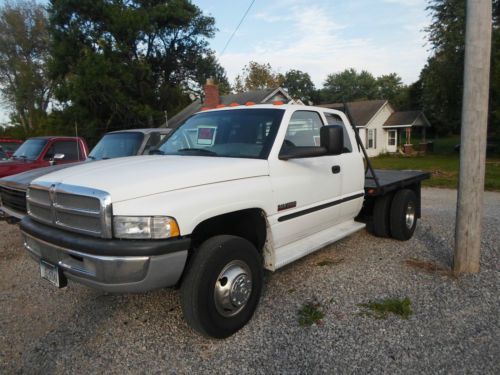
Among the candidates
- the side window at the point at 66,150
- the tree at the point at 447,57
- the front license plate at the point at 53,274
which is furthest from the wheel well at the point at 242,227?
the tree at the point at 447,57

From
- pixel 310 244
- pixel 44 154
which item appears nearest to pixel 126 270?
pixel 310 244

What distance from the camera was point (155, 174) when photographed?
3.05 metres

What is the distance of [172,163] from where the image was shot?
3.46 metres

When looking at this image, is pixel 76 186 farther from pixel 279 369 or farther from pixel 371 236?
pixel 371 236

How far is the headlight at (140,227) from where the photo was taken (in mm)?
2748

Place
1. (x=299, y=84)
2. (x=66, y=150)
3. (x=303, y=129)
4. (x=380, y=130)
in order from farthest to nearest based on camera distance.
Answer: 1. (x=299, y=84)
2. (x=380, y=130)
3. (x=66, y=150)
4. (x=303, y=129)

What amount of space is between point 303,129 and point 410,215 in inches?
107

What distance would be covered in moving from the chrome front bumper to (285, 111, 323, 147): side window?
5.84ft

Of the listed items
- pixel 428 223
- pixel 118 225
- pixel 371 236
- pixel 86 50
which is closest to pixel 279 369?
pixel 118 225

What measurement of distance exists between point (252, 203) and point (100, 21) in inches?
1208

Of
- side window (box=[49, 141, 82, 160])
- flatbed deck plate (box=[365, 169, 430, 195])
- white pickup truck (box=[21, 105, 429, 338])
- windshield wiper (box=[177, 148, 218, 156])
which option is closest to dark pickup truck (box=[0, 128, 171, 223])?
side window (box=[49, 141, 82, 160])

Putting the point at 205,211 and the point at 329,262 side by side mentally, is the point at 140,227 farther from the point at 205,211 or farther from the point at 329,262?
the point at 329,262

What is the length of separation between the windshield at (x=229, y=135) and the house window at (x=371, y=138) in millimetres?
29392

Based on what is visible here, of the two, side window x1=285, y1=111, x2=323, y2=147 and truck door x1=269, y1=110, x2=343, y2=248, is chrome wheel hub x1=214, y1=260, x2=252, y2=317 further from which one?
side window x1=285, y1=111, x2=323, y2=147
